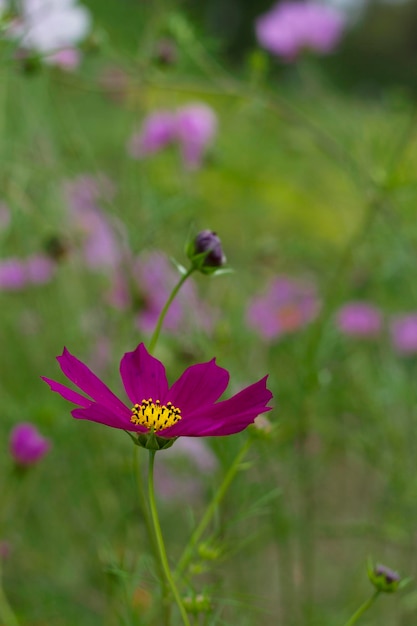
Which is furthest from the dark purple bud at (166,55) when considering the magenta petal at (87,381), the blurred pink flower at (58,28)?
the magenta petal at (87,381)

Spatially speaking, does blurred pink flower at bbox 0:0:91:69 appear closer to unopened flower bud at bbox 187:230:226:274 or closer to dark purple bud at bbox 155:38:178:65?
dark purple bud at bbox 155:38:178:65

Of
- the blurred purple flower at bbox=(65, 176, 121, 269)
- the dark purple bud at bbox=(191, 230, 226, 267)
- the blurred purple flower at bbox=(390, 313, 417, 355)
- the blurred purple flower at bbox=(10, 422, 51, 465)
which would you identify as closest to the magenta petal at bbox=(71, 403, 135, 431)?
the dark purple bud at bbox=(191, 230, 226, 267)

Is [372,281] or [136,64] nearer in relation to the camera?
[136,64]

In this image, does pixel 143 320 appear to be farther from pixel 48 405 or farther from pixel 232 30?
pixel 232 30

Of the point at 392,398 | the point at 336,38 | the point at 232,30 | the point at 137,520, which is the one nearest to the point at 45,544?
the point at 137,520

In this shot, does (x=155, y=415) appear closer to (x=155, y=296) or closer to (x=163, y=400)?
(x=163, y=400)

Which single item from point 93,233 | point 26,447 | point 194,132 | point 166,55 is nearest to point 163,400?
point 26,447
